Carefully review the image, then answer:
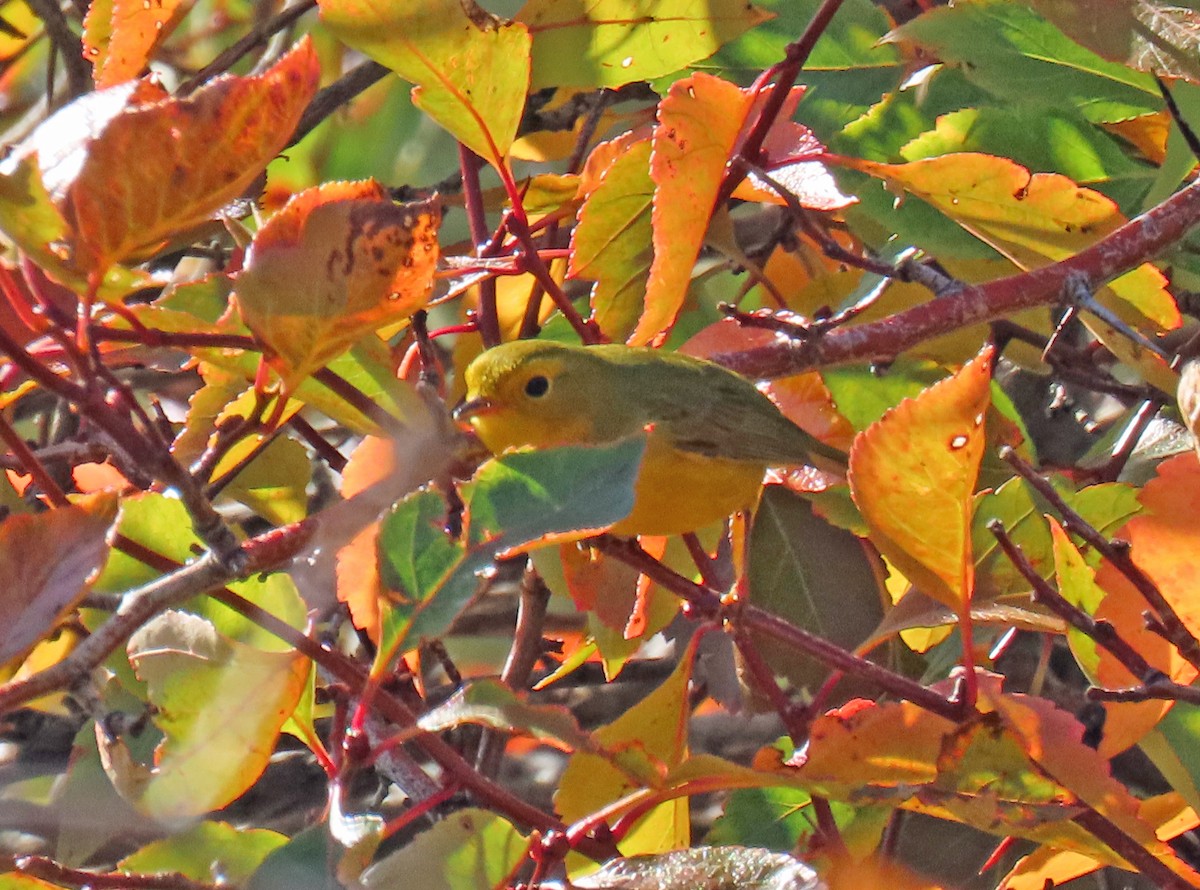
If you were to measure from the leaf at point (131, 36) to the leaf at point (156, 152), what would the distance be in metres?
0.41

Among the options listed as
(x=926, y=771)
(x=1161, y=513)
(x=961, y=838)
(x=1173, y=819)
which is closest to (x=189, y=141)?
(x=926, y=771)

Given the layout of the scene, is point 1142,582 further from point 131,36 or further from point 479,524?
point 131,36

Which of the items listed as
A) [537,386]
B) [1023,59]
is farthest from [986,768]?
[537,386]

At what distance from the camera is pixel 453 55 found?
4.57 feet

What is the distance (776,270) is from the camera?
238cm

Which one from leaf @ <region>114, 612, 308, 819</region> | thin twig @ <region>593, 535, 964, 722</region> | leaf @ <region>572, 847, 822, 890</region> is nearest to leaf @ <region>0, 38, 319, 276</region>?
leaf @ <region>114, 612, 308, 819</region>

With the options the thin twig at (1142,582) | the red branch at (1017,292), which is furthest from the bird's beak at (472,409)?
the thin twig at (1142,582)

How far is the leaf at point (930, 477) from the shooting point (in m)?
1.08

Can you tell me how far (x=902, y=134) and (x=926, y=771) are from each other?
0.99m

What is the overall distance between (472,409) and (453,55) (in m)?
0.72

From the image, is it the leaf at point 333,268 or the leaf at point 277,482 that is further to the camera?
the leaf at point 277,482

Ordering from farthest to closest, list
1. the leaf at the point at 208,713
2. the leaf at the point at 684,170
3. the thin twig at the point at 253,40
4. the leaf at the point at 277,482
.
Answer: the thin twig at the point at 253,40 < the leaf at the point at 277,482 < the leaf at the point at 684,170 < the leaf at the point at 208,713

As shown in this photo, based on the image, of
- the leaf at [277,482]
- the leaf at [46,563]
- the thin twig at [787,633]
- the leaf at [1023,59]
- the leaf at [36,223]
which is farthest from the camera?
the leaf at [277,482]

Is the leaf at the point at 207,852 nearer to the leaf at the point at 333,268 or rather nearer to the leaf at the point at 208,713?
the leaf at the point at 208,713
